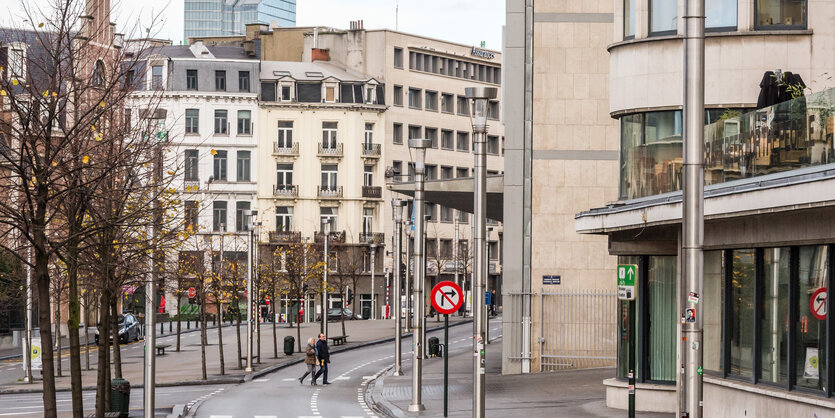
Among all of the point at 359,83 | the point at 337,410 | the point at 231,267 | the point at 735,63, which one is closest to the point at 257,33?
the point at 359,83

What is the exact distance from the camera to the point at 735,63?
26.1 meters

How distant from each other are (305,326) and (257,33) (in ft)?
115

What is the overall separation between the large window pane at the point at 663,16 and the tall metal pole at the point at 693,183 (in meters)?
11.4

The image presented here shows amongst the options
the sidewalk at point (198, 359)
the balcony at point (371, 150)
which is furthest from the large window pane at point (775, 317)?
the balcony at point (371, 150)

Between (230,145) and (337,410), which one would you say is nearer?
(337,410)

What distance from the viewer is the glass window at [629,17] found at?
27422 millimetres

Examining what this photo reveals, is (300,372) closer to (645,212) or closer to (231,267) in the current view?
(231,267)

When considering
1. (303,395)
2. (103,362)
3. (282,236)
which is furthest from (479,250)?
(282,236)

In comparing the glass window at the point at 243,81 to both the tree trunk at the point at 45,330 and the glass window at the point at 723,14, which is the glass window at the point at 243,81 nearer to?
the glass window at the point at 723,14

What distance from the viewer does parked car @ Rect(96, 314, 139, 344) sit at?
66062 mm

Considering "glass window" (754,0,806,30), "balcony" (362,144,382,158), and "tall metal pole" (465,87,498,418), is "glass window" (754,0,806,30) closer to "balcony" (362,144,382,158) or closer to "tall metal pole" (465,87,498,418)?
"tall metal pole" (465,87,498,418)

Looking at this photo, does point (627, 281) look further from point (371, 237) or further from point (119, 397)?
point (371, 237)

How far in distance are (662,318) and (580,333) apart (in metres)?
13.7

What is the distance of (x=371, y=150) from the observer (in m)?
99.8
